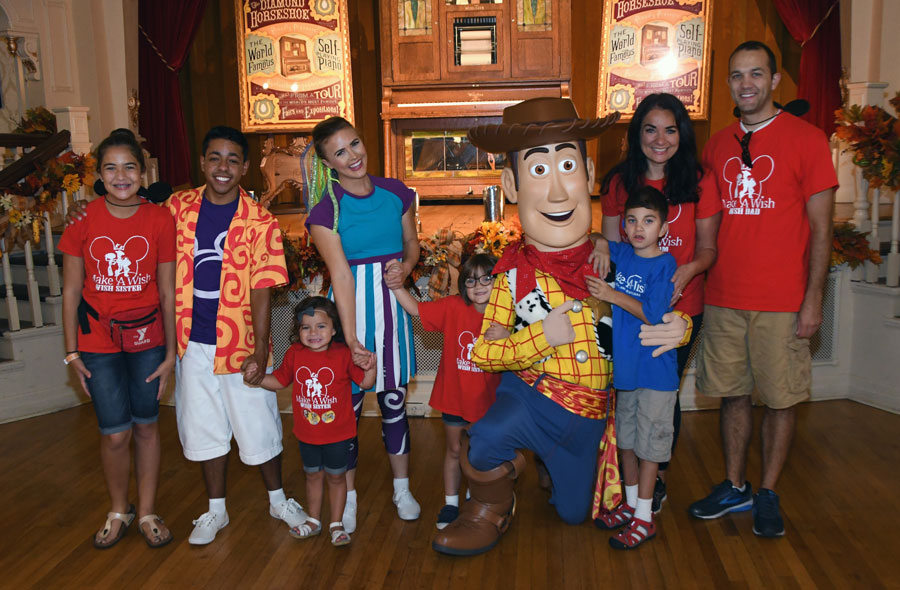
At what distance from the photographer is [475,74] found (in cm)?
705

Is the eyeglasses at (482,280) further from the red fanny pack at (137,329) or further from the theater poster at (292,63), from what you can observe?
the theater poster at (292,63)

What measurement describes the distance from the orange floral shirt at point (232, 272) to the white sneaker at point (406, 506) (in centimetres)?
74

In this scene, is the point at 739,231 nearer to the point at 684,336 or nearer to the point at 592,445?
the point at 684,336

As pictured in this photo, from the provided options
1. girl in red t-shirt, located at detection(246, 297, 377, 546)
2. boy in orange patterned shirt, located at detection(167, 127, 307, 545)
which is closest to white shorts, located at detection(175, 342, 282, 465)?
boy in orange patterned shirt, located at detection(167, 127, 307, 545)

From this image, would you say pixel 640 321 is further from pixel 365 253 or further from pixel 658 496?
pixel 365 253

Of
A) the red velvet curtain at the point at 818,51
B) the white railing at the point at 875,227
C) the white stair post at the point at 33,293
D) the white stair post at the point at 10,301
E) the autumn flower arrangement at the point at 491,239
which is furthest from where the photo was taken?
the red velvet curtain at the point at 818,51

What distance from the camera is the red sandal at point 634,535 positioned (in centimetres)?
254

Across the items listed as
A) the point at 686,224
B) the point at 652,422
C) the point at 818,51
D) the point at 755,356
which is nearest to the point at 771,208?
the point at 686,224

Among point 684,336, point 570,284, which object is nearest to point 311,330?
point 570,284

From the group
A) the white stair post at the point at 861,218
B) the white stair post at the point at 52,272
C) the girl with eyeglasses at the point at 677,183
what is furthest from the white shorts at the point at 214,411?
the white stair post at the point at 861,218

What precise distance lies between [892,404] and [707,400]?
2.84 feet

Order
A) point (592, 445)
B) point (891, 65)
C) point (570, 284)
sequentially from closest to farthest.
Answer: point (570, 284), point (592, 445), point (891, 65)

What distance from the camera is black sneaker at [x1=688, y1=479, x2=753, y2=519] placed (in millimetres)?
2766

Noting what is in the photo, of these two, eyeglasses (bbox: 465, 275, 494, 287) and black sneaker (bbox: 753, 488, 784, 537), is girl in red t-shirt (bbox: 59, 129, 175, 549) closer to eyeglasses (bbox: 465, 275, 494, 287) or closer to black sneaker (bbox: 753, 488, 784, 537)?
eyeglasses (bbox: 465, 275, 494, 287)
